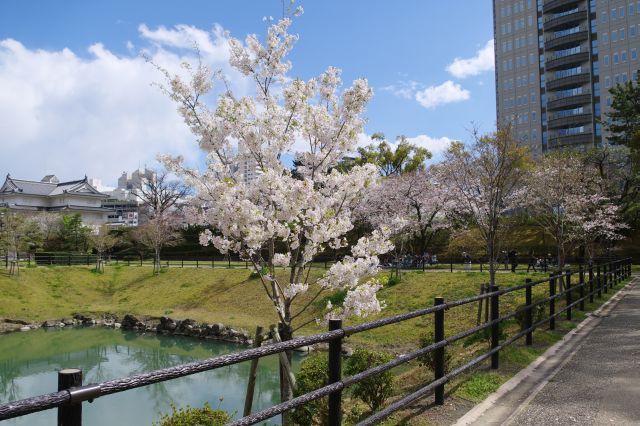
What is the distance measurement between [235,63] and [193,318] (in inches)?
868

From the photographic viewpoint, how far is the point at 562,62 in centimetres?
6316

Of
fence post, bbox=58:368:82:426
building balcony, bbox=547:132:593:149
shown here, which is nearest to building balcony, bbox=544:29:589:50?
building balcony, bbox=547:132:593:149

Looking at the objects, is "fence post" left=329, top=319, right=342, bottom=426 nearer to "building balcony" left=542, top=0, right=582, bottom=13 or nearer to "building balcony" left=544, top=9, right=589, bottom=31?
→ "building balcony" left=544, top=9, right=589, bottom=31

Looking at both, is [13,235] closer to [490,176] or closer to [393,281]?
[393,281]

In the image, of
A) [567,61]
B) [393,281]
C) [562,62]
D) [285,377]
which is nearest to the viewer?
[285,377]

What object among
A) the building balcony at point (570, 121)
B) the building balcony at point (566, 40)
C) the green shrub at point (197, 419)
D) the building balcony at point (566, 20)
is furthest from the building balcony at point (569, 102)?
the green shrub at point (197, 419)

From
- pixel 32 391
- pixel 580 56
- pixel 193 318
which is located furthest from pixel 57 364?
pixel 580 56

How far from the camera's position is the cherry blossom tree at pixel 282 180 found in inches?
266

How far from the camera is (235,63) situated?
782 centimetres

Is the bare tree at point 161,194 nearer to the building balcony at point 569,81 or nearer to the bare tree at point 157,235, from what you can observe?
the bare tree at point 157,235

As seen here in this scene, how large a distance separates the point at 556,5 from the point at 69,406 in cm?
7550

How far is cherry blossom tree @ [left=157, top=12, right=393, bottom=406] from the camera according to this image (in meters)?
6.75

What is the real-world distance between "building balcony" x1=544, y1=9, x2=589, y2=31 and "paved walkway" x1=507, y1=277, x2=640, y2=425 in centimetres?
6598

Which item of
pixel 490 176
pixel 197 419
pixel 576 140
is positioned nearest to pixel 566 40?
pixel 576 140
